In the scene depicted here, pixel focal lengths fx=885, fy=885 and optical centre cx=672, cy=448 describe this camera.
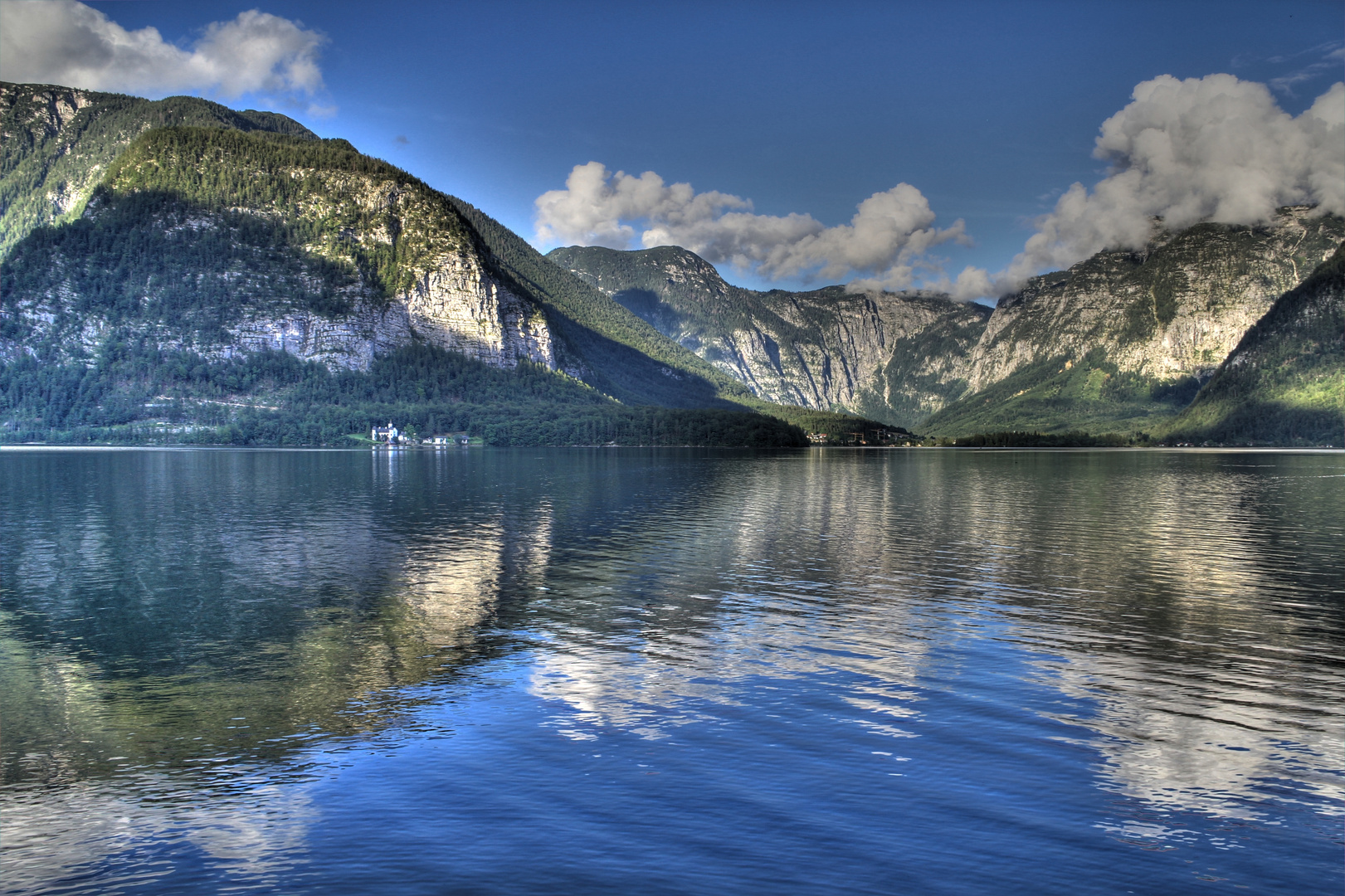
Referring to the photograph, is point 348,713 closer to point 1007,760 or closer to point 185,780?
point 185,780

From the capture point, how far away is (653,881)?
14.4 metres

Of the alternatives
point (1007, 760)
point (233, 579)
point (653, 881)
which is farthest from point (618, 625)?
point (233, 579)

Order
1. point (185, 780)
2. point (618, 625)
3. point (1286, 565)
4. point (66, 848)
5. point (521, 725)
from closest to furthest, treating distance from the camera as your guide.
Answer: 1. point (66, 848)
2. point (185, 780)
3. point (521, 725)
4. point (618, 625)
5. point (1286, 565)

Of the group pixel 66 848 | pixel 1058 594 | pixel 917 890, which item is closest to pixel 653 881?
pixel 917 890

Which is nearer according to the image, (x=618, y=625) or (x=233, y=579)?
(x=618, y=625)

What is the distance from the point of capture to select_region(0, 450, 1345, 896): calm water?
1520cm

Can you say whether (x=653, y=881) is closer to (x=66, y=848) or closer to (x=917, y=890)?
(x=917, y=890)

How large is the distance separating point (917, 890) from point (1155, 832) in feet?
17.6

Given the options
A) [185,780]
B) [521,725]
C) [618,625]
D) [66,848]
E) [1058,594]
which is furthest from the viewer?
[1058,594]

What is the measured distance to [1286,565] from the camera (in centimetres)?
4834

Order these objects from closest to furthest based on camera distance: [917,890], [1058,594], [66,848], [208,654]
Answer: [917,890] → [66,848] → [208,654] → [1058,594]

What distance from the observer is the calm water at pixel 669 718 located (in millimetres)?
15195

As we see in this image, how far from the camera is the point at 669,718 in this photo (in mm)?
22297

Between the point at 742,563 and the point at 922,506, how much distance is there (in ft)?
137
